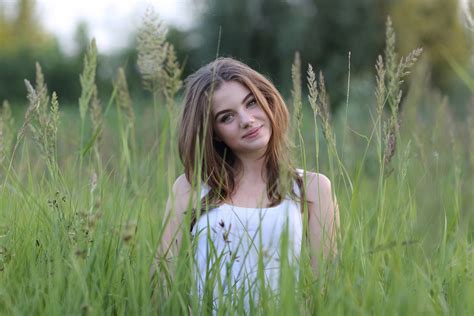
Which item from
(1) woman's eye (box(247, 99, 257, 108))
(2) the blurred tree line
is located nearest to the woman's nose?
(1) woman's eye (box(247, 99, 257, 108))

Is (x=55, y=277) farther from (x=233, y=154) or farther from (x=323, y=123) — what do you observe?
(x=233, y=154)

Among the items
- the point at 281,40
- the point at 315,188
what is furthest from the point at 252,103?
the point at 281,40

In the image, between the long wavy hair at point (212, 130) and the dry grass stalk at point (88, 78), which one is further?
the long wavy hair at point (212, 130)

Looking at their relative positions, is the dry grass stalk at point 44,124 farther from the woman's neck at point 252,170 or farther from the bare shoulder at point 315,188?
the bare shoulder at point 315,188

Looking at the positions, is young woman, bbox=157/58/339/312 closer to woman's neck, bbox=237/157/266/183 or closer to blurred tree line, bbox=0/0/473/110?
woman's neck, bbox=237/157/266/183

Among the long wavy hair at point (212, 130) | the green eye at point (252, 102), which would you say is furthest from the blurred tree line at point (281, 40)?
the green eye at point (252, 102)

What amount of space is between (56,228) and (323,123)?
766mm

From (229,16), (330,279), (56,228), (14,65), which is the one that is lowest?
(330,279)

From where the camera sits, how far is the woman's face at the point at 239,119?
251 cm

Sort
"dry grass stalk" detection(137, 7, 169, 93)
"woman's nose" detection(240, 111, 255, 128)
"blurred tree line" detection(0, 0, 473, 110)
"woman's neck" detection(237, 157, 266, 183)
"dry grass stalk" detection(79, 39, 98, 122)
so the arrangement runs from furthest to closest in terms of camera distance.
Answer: "blurred tree line" detection(0, 0, 473, 110)
"woman's neck" detection(237, 157, 266, 183)
"woman's nose" detection(240, 111, 255, 128)
"dry grass stalk" detection(137, 7, 169, 93)
"dry grass stalk" detection(79, 39, 98, 122)

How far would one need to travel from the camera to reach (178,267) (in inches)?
69.9

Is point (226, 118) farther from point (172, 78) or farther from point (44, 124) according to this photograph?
point (44, 124)

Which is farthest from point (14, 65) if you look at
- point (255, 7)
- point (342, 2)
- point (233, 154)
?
point (233, 154)

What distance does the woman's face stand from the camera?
251 centimetres
